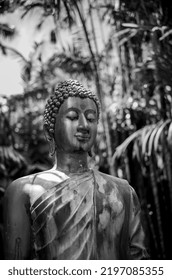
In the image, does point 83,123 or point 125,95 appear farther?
point 125,95

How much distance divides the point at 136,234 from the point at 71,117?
2.48ft

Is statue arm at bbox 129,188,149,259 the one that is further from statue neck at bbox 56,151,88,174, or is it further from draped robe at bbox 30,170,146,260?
statue neck at bbox 56,151,88,174

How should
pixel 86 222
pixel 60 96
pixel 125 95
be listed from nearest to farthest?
pixel 86 222 < pixel 60 96 < pixel 125 95

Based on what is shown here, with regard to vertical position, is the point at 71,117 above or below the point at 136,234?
above

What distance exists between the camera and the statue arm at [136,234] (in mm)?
2664

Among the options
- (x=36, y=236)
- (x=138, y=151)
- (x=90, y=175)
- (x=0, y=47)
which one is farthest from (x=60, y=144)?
(x=0, y=47)

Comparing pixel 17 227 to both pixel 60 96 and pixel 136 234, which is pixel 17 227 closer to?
pixel 136 234

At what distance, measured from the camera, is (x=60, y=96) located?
9.23 feet

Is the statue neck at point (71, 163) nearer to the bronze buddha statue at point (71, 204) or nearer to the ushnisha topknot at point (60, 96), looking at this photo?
the bronze buddha statue at point (71, 204)

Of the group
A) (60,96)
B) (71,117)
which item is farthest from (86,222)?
(60,96)

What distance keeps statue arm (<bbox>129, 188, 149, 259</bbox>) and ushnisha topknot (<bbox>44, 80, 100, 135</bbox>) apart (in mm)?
638

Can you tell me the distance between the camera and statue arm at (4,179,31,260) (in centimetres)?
254

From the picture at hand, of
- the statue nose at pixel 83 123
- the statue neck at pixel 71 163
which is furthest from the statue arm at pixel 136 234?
the statue nose at pixel 83 123
